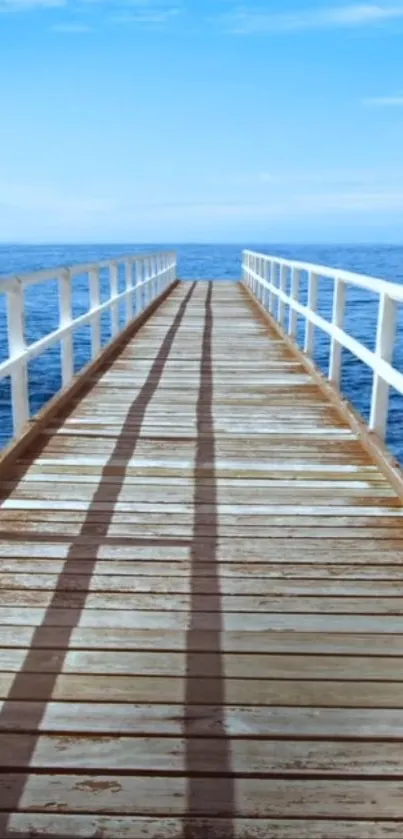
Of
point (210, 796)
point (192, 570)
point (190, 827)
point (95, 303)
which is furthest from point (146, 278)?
point (190, 827)

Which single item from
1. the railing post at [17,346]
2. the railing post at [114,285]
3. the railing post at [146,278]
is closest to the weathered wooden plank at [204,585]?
the railing post at [17,346]

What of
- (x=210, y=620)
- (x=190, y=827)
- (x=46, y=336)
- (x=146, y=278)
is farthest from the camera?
(x=146, y=278)

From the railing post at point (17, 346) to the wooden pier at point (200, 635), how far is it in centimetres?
16

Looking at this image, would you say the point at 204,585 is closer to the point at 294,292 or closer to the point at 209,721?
the point at 209,721

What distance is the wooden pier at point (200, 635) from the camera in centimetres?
206

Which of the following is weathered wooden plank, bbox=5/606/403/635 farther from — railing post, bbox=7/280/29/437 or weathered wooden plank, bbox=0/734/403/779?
railing post, bbox=7/280/29/437

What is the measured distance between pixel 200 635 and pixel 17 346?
8.94 ft

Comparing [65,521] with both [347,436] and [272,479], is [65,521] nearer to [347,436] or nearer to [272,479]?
[272,479]

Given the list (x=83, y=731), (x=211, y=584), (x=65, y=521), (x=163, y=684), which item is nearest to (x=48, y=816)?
(x=83, y=731)

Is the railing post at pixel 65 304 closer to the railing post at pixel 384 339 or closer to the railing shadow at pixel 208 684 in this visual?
the railing shadow at pixel 208 684

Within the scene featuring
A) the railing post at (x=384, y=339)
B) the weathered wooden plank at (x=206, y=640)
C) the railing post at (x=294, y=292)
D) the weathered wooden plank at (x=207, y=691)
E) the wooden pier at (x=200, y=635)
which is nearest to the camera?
the wooden pier at (x=200, y=635)

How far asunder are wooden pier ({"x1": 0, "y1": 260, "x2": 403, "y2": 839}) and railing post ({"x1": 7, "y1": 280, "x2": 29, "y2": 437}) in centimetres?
16

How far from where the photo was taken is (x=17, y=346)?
5.00m

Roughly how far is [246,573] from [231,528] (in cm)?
50
